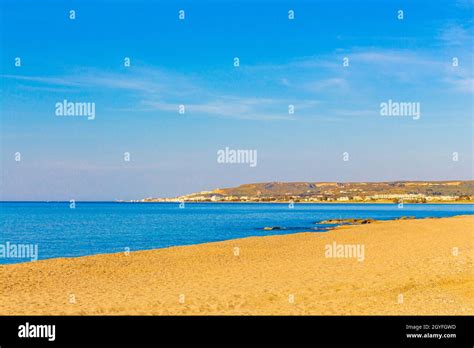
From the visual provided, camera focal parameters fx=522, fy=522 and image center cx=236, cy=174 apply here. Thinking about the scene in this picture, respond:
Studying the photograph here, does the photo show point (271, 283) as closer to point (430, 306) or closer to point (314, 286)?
point (314, 286)

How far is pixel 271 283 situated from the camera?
19.6 m

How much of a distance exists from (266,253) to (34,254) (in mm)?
18515

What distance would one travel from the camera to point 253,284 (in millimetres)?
19406

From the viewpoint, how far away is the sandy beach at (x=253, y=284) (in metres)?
15.1

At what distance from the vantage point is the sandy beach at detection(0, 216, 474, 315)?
49.4ft
